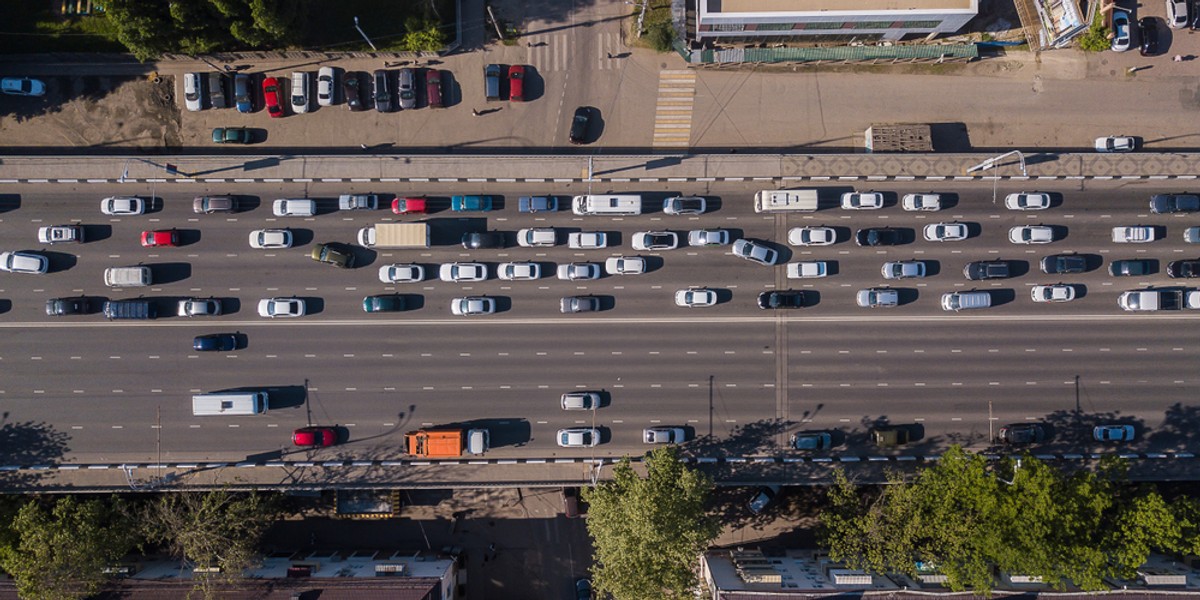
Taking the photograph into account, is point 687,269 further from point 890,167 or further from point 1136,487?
point 1136,487

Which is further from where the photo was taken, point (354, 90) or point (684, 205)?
point (354, 90)

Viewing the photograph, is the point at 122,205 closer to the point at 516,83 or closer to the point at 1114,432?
the point at 516,83

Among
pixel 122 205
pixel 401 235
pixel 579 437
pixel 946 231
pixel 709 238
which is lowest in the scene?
pixel 579 437

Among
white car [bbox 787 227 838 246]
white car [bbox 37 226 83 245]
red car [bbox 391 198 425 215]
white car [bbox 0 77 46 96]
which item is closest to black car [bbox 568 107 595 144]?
red car [bbox 391 198 425 215]

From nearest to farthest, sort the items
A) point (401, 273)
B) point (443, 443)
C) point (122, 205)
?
1. point (443, 443)
2. point (122, 205)
3. point (401, 273)

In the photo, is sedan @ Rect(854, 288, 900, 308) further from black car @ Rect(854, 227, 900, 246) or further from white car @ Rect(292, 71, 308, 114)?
white car @ Rect(292, 71, 308, 114)

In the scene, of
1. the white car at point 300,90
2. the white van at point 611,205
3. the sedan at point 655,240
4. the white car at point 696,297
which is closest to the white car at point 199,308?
the white car at point 300,90

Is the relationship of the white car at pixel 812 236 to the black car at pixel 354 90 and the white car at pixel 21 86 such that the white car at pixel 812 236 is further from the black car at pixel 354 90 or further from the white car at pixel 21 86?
the white car at pixel 21 86

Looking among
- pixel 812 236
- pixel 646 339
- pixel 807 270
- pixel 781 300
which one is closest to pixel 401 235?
pixel 646 339
